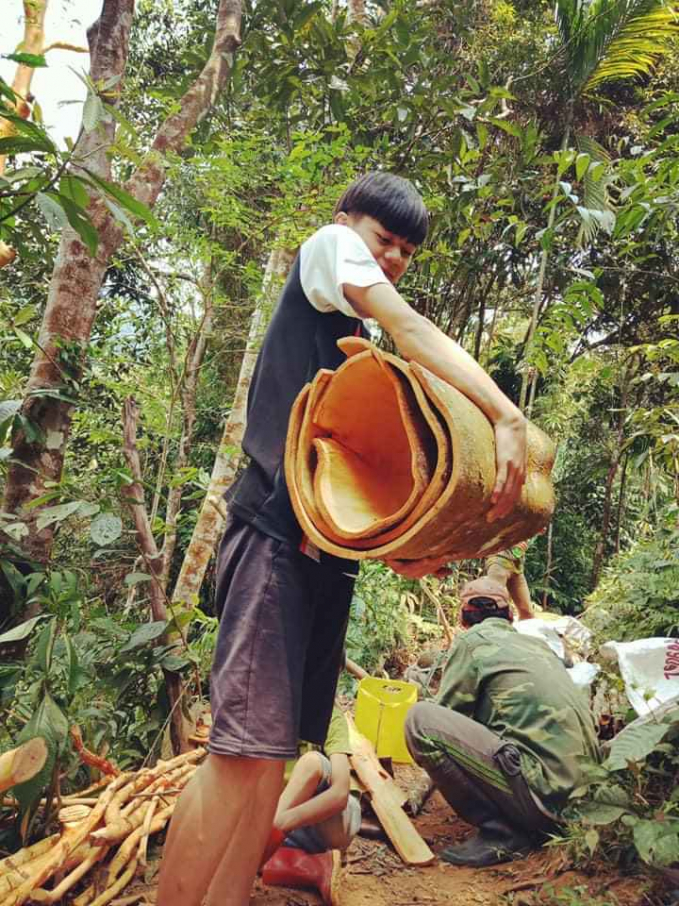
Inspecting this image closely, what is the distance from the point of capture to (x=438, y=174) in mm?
3926

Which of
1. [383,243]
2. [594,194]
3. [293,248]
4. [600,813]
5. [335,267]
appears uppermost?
[594,194]

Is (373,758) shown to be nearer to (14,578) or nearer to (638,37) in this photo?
(14,578)

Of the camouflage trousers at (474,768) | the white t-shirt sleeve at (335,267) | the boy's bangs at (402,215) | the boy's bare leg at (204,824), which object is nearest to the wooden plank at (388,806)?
the camouflage trousers at (474,768)

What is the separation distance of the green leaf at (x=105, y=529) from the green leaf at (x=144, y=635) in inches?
15.0

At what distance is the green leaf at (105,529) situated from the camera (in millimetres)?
1643

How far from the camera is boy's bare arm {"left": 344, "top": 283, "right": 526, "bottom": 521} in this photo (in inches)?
38.7

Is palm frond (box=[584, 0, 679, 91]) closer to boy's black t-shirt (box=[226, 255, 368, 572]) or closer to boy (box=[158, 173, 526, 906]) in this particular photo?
boy (box=[158, 173, 526, 906])

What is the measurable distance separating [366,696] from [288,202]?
2.62m

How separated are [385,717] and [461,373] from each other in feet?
7.12

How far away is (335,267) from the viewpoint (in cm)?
113

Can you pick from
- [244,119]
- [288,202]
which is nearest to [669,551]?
[288,202]

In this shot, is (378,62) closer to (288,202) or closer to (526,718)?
(288,202)

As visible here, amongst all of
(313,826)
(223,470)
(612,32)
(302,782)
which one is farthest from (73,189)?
(612,32)

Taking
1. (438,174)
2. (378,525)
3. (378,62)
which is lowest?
(378,525)
